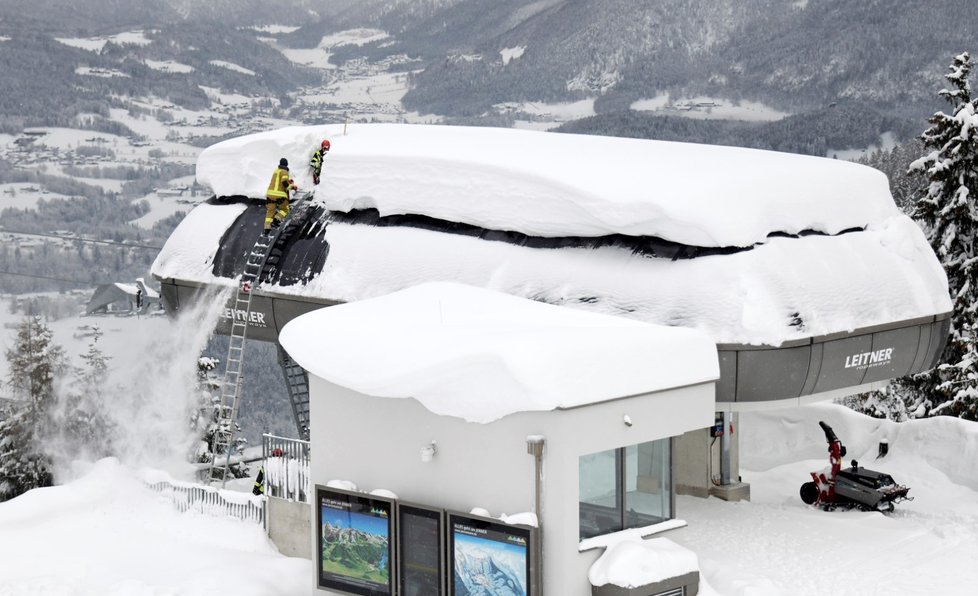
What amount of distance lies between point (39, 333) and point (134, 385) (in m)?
12.5

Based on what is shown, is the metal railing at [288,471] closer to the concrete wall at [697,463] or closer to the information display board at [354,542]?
the information display board at [354,542]

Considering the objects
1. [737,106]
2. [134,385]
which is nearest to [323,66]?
[737,106]

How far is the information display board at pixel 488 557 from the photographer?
1508 centimetres

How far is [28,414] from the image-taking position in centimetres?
4141

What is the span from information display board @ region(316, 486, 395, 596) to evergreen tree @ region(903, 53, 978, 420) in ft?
61.6

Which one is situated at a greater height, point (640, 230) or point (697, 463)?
point (640, 230)

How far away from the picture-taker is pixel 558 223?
2055 centimetres

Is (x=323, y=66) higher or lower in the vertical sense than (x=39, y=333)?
higher

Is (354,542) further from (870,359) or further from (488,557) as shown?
(870,359)

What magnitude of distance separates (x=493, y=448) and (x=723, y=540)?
498cm

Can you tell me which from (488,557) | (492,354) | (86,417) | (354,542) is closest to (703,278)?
(492,354)

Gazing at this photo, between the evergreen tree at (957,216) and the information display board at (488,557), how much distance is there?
18732 mm

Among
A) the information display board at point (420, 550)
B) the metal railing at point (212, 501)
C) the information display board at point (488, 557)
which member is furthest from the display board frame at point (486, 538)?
the metal railing at point (212, 501)

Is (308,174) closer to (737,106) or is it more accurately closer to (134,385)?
(134,385)
